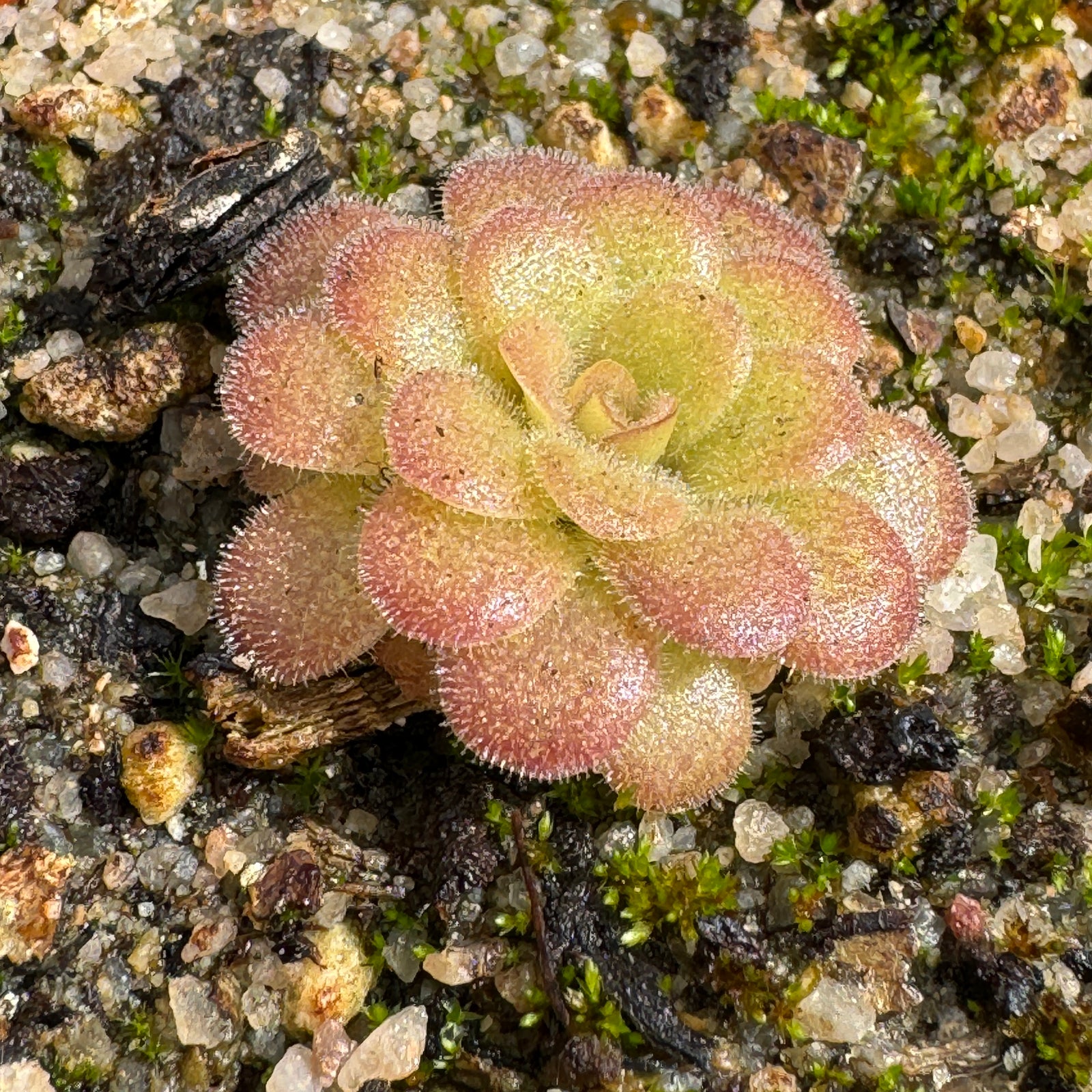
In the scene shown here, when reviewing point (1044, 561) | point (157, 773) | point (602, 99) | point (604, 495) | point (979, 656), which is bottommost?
point (157, 773)

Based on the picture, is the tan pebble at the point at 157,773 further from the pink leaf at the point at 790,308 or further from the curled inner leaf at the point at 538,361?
the pink leaf at the point at 790,308

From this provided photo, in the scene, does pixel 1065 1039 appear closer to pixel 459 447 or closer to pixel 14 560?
pixel 459 447

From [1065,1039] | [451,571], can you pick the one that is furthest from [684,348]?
[1065,1039]

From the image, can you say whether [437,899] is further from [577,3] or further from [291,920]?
Answer: [577,3]

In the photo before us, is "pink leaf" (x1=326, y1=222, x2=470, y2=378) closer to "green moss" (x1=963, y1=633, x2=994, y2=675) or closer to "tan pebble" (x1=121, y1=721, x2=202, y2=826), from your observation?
"tan pebble" (x1=121, y1=721, x2=202, y2=826)

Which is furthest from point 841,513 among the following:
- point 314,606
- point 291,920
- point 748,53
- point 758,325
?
point 748,53

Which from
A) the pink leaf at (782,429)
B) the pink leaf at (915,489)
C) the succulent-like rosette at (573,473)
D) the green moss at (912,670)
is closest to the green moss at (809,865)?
the succulent-like rosette at (573,473)
